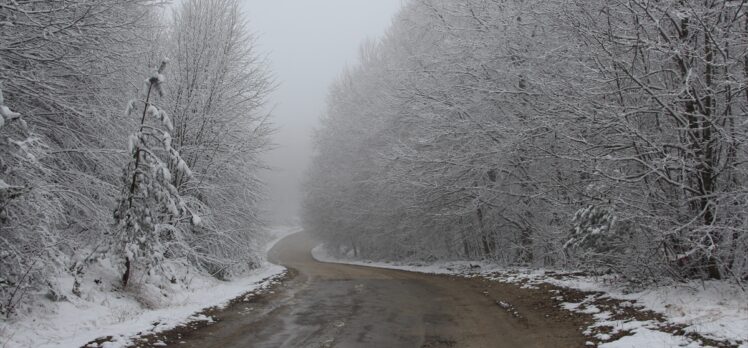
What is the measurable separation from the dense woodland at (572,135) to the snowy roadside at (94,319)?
7.62 m

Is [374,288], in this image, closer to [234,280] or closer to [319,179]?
[234,280]

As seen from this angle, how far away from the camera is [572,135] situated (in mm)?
10086

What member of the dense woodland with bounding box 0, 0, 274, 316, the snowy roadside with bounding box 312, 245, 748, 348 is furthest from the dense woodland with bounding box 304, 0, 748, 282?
the dense woodland with bounding box 0, 0, 274, 316

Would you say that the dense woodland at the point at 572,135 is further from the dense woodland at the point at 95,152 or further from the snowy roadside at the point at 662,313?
the dense woodland at the point at 95,152

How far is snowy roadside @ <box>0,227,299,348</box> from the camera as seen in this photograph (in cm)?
639

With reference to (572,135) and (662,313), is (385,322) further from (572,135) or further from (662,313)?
(572,135)

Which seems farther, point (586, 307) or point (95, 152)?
point (95, 152)

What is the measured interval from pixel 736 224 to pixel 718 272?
0.88 m

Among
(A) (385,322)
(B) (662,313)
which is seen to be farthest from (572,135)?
(A) (385,322)

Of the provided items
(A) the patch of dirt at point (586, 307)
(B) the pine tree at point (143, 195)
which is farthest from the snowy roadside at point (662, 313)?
(B) the pine tree at point (143, 195)

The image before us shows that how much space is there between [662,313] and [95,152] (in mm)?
10114

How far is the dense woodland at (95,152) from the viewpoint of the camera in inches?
278

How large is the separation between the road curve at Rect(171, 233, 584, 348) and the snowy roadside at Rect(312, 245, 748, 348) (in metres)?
0.59

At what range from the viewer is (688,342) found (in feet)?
19.0
